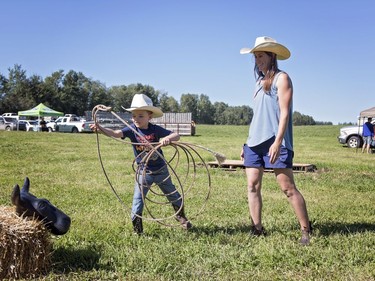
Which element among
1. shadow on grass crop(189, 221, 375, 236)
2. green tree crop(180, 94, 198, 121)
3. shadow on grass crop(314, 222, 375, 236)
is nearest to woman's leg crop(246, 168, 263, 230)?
shadow on grass crop(189, 221, 375, 236)

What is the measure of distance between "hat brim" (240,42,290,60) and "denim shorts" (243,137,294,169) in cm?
94

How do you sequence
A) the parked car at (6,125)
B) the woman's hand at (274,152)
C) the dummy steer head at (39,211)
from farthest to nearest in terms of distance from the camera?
1. the parked car at (6,125)
2. the woman's hand at (274,152)
3. the dummy steer head at (39,211)

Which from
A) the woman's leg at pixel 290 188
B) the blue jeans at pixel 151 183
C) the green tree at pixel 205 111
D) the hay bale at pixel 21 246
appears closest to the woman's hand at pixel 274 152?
the woman's leg at pixel 290 188

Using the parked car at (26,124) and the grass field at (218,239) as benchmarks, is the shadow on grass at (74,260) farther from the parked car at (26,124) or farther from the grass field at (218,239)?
the parked car at (26,124)

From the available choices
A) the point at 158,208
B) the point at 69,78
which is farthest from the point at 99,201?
the point at 69,78

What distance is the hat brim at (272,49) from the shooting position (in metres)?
4.39

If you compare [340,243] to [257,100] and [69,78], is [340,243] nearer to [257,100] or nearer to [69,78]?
[257,100]

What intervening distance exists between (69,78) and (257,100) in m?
89.6

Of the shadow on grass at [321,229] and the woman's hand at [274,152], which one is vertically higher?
the woman's hand at [274,152]

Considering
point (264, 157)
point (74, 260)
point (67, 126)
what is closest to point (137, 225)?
point (74, 260)

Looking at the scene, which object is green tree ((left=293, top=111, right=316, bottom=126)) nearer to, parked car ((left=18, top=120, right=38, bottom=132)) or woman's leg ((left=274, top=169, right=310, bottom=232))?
parked car ((left=18, top=120, right=38, bottom=132))

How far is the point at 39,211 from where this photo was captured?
11.9ft

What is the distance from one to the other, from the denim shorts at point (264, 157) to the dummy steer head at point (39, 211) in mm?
2056

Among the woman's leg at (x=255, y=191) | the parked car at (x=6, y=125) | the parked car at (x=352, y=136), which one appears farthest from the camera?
the parked car at (x=6, y=125)
